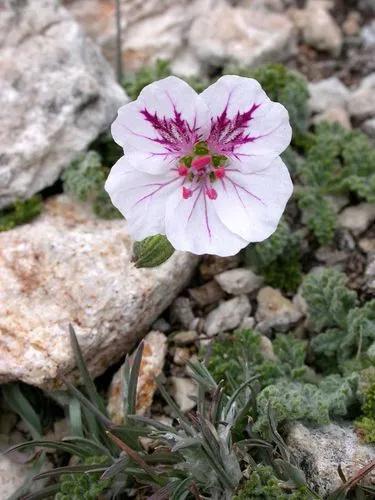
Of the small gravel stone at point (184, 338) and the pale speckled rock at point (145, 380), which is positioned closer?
the pale speckled rock at point (145, 380)

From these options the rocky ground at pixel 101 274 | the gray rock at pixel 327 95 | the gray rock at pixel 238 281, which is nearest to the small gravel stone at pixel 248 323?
the rocky ground at pixel 101 274

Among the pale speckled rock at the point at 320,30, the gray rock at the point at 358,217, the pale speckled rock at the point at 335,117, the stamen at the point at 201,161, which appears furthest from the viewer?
the pale speckled rock at the point at 320,30

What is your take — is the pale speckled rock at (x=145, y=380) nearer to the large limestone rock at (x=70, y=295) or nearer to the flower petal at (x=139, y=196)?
the large limestone rock at (x=70, y=295)

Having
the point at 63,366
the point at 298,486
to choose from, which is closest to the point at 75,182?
the point at 63,366

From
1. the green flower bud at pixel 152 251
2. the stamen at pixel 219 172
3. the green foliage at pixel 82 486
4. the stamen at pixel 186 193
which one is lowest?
the green foliage at pixel 82 486

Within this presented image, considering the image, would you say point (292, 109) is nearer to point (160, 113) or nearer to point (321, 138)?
point (321, 138)

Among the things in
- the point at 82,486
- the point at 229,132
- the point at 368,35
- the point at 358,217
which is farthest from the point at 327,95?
the point at 82,486

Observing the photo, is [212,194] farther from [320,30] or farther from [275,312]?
[320,30]

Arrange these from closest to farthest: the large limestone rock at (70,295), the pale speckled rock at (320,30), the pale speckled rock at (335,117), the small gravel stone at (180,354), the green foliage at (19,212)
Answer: the large limestone rock at (70,295) < the small gravel stone at (180,354) < the green foliage at (19,212) < the pale speckled rock at (335,117) < the pale speckled rock at (320,30)
